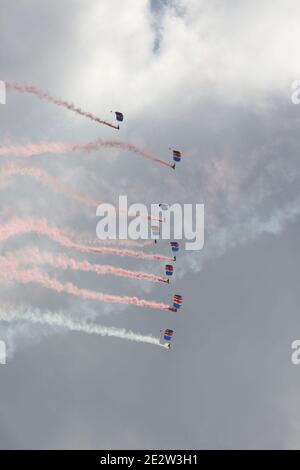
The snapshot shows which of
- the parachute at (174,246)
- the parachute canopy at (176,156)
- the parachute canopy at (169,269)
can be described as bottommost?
the parachute canopy at (169,269)

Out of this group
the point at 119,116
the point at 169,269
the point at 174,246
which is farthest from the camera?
the point at 174,246

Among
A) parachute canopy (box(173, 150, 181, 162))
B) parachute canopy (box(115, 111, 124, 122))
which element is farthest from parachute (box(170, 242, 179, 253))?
parachute canopy (box(115, 111, 124, 122))

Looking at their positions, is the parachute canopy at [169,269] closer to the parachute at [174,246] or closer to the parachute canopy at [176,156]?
the parachute at [174,246]

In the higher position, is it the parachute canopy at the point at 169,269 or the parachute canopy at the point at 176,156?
the parachute canopy at the point at 176,156

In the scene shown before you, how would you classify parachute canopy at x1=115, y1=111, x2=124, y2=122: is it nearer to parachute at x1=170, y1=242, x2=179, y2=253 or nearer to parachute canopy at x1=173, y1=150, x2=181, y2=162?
parachute canopy at x1=173, y1=150, x2=181, y2=162

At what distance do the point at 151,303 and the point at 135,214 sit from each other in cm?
1489

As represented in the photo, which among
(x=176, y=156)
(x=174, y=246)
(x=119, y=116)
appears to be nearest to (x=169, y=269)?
(x=174, y=246)

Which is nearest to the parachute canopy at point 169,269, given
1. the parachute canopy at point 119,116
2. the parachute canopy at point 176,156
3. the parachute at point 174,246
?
the parachute at point 174,246

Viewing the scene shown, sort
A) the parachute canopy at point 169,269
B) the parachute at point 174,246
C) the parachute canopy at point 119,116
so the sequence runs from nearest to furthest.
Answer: the parachute canopy at point 119,116 < the parachute canopy at point 169,269 < the parachute at point 174,246

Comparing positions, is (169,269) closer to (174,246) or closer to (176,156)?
(174,246)

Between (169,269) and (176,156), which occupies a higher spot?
(176,156)

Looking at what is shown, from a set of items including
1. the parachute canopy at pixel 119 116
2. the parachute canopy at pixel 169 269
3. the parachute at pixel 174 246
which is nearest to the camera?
the parachute canopy at pixel 119 116
